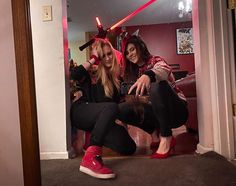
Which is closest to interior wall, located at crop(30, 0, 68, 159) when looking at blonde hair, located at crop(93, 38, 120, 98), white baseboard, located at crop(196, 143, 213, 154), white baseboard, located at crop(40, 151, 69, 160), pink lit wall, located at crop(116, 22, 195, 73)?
white baseboard, located at crop(40, 151, 69, 160)

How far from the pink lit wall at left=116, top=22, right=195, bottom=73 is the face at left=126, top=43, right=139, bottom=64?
4.8 inches

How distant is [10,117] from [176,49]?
1.45 m

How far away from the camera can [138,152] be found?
1.73 meters

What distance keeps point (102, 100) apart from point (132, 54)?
1.34 ft

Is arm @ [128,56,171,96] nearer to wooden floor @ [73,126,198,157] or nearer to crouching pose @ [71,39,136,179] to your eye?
crouching pose @ [71,39,136,179]

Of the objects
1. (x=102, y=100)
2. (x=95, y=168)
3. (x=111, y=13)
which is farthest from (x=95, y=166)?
(x=111, y=13)

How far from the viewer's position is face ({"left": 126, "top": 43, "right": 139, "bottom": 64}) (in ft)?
5.79

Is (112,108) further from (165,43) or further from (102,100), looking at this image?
(165,43)

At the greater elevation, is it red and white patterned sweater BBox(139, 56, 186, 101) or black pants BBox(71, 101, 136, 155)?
red and white patterned sweater BBox(139, 56, 186, 101)

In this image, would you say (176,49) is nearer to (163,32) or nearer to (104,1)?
(163,32)

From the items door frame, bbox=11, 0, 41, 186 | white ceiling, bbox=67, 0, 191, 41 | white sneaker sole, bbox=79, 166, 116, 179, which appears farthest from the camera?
white ceiling, bbox=67, 0, 191, 41

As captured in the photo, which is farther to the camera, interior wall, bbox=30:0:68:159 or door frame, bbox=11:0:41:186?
interior wall, bbox=30:0:68:159

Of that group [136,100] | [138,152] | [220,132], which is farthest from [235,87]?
[138,152]

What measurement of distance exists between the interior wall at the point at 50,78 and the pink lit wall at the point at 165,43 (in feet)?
1.81
